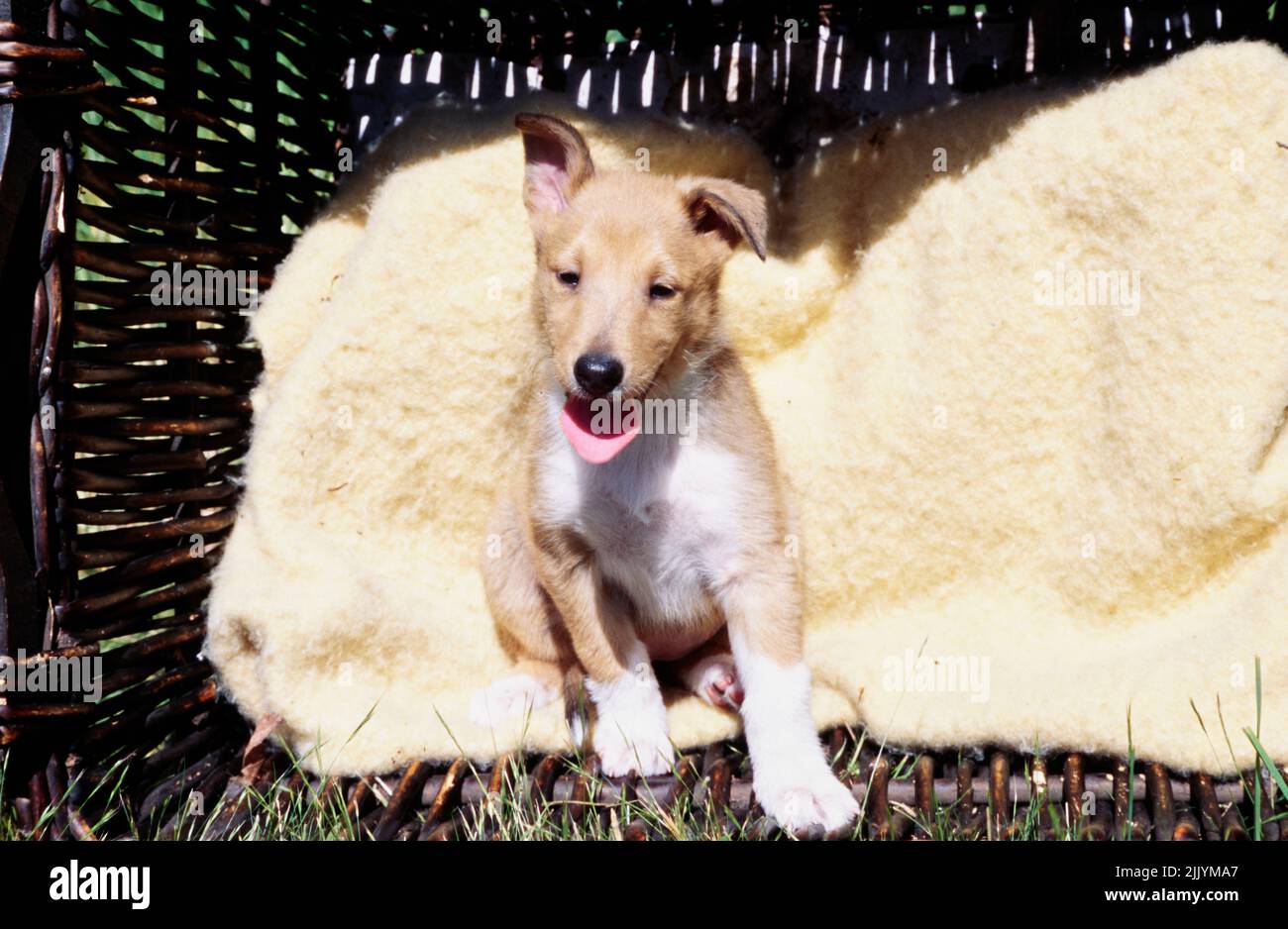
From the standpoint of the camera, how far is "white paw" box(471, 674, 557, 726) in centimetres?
305

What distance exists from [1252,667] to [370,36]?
3429 mm

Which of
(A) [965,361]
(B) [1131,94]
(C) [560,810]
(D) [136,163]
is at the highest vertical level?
(B) [1131,94]

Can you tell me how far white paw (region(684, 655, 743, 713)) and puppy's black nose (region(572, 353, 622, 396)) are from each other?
1.02 metres

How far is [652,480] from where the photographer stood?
2.90m

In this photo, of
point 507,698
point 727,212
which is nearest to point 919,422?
point 727,212

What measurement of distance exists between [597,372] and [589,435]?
11.5 inches

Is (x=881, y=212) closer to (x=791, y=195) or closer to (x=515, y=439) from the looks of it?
(x=791, y=195)

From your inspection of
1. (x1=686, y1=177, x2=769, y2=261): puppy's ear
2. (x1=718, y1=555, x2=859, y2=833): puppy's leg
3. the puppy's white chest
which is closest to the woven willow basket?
(x1=718, y1=555, x2=859, y2=833): puppy's leg

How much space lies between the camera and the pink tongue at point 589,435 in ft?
8.75

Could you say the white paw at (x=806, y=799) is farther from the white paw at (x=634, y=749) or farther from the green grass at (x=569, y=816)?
the white paw at (x=634, y=749)

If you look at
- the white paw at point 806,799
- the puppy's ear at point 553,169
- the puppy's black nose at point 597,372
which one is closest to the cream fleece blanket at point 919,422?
the white paw at point 806,799

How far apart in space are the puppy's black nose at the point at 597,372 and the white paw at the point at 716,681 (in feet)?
3.34
